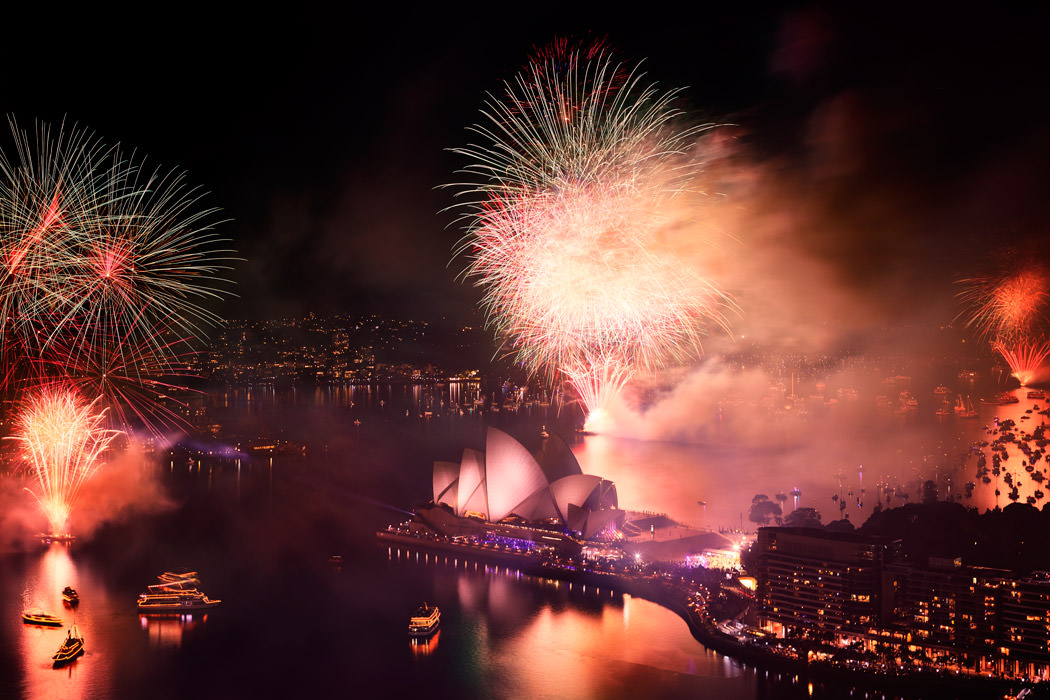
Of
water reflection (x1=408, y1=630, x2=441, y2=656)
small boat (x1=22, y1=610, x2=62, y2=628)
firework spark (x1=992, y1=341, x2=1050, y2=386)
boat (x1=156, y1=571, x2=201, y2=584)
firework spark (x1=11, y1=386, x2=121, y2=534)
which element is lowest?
water reflection (x1=408, y1=630, x2=441, y2=656)

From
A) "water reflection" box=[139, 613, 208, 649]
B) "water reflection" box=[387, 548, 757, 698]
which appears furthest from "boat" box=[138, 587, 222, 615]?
"water reflection" box=[387, 548, 757, 698]

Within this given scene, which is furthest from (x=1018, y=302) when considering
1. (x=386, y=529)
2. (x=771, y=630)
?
(x=386, y=529)

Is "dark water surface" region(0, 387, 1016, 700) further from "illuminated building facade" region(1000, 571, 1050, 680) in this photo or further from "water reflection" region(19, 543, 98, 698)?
"illuminated building facade" region(1000, 571, 1050, 680)

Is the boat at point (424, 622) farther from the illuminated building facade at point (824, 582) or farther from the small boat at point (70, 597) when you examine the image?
the small boat at point (70, 597)

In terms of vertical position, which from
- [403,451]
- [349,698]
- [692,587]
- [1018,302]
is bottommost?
[349,698]

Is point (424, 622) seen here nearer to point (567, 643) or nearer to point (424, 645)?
point (424, 645)

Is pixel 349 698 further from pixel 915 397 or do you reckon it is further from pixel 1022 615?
pixel 915 397

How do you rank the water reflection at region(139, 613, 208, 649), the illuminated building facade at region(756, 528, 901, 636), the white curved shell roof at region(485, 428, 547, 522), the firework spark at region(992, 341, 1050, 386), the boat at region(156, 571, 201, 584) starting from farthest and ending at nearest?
the firework spark at region(992, 341, 1050, 386), the white curved shell roof at region(485, 428, 547, 522), the boat at region(156, 571, 201, 584), the water reflection at region(139, 613, 208, 649), the illuminated building facade at region(756, 528, 901, 636)
